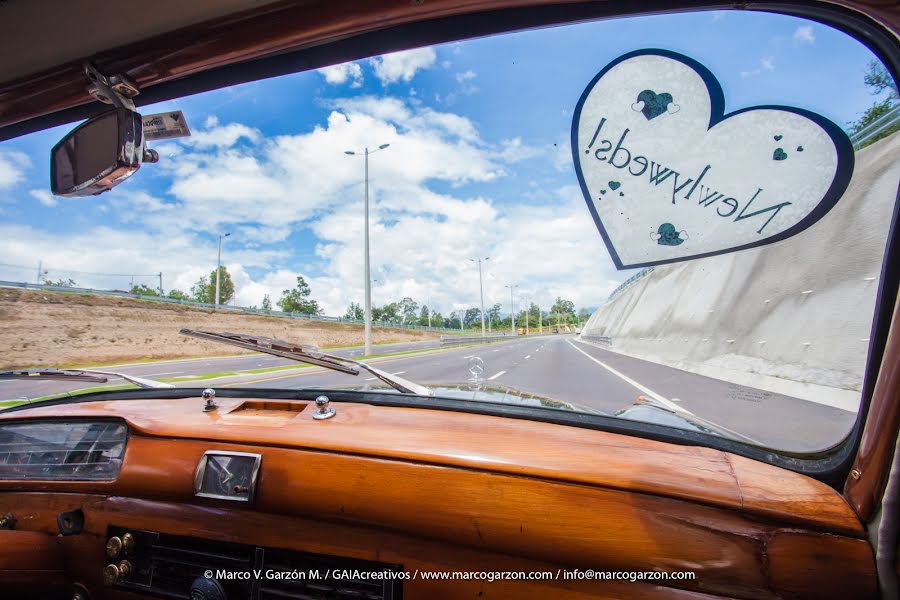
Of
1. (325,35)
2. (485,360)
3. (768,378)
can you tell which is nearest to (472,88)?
(325,35)

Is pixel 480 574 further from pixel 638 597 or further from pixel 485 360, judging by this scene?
pixel 485 360

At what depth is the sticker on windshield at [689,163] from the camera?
1379 millimetres

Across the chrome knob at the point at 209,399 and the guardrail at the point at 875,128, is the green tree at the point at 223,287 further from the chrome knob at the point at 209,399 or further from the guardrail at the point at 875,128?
the guardrail at the point at 875,128

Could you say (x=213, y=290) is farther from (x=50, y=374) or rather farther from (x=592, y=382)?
(x=592, y=382)

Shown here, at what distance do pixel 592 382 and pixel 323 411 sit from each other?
7.01ft

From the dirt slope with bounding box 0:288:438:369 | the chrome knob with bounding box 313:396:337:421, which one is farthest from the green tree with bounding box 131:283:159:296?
the chrome knob with bounding box 313:396:337:421

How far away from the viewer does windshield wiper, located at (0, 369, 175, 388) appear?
8.19 feet

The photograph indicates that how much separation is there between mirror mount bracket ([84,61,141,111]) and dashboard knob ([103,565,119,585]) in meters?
2.21

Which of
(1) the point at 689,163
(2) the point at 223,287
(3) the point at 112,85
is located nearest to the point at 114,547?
(2) the point at 223,287

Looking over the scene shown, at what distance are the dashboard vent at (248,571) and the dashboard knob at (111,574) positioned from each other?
39 mm

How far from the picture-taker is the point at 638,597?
1.24 metres

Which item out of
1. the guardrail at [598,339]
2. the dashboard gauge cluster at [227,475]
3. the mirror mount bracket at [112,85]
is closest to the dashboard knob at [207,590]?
the dashboard gauge cluster at [227,475]

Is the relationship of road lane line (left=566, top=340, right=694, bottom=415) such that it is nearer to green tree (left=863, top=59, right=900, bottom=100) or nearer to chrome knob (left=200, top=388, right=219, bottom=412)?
green tree (left=863, top=59, right=900, bottom=100)

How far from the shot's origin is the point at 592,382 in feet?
10.6
